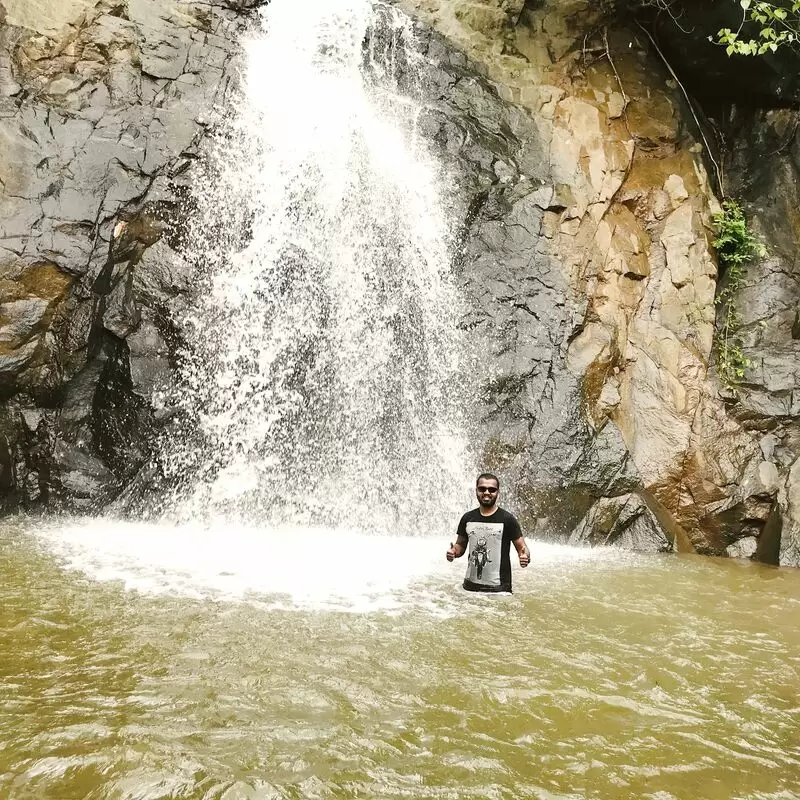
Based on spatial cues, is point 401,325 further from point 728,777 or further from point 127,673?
point 728,777

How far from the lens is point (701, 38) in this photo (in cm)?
1224

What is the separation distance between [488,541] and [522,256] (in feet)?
20.6

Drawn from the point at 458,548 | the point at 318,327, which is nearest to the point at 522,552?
the point at 458,548

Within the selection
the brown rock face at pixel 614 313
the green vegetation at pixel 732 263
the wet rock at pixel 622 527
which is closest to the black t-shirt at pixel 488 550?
the brown rock face at pixel 614 313

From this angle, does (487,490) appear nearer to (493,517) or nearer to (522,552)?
(493,517)

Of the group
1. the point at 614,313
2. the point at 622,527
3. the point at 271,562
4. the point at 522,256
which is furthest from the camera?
the point at 614,313

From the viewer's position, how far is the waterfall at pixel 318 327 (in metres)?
8.65

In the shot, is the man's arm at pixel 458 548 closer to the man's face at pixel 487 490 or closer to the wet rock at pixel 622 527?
the man's face at pixel 487 490

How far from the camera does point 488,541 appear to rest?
17.5 ft

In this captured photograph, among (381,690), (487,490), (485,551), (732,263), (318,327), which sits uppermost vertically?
(732,263)

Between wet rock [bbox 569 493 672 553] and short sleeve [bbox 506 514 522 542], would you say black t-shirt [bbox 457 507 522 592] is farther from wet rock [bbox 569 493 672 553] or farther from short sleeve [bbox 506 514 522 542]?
wet rock [bbox 569 493 672 553]

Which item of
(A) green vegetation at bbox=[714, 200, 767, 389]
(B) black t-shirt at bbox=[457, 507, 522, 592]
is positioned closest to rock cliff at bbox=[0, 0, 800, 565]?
A: (A) green vegetation at bbox=[714, 200, 767, 389]

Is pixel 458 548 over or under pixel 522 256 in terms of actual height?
under

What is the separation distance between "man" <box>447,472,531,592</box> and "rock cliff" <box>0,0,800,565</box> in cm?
381
